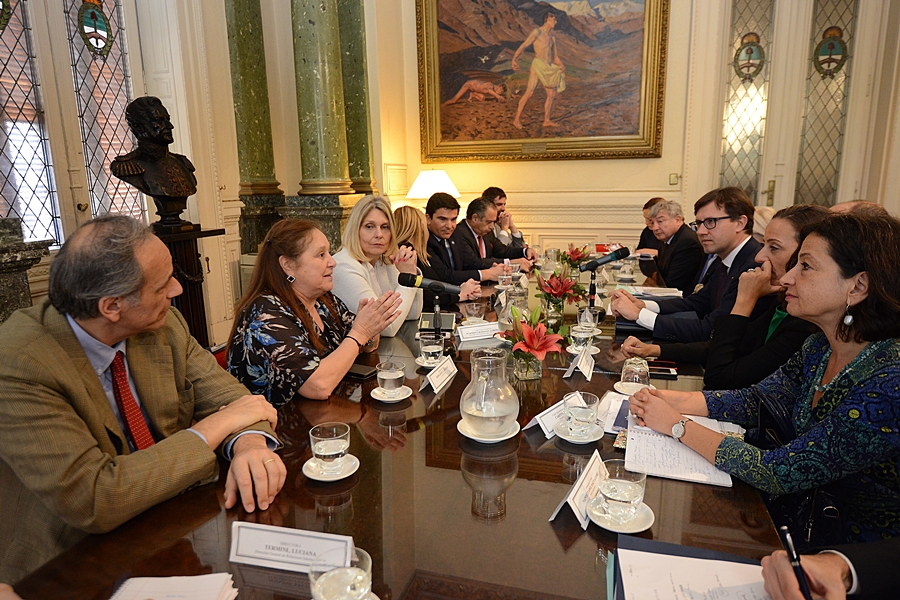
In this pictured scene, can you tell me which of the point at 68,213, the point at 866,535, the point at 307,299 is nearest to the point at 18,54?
the point at 68,213

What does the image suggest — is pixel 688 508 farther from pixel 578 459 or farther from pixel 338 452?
pixel 338 452

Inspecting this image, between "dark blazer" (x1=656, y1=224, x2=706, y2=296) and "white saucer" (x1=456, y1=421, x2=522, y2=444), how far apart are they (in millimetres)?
3100

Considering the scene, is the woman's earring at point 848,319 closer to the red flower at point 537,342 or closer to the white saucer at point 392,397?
the red flower at point 537,342

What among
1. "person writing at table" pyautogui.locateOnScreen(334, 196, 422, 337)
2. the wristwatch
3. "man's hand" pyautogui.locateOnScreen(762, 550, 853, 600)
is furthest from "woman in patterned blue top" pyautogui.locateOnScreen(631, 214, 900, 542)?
"person writing at table" pyautogui.locateOnScreen(334, 196, 422, 337)

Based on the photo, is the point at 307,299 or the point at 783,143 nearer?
the point at 307,299

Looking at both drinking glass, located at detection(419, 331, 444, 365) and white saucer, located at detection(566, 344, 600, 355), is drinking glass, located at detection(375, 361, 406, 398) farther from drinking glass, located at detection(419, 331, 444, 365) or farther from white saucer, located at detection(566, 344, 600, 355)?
white saucer, located at detection(566, 344, 600, 355)

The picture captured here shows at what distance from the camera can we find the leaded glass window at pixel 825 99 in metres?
5.72

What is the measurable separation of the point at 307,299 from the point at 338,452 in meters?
1.00

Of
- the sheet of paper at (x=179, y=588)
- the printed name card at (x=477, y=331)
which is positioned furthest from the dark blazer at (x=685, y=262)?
the sheet of paper at (x=179, y=588)

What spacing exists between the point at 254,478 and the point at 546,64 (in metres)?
6.07

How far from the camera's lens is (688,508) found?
117 cm

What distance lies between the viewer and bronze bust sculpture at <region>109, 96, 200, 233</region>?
357 centimetres

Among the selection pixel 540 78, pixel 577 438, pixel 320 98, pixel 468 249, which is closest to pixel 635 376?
pixel 577 438

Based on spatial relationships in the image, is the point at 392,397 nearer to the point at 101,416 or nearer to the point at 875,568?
the point at 101,416
